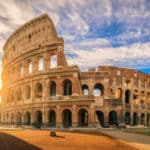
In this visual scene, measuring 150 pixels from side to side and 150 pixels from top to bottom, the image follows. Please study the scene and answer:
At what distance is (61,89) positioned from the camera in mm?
38656

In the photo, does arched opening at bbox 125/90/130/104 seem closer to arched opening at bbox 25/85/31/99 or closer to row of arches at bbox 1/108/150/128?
row of arches at bbox 1/108/150/128

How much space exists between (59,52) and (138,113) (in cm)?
1710

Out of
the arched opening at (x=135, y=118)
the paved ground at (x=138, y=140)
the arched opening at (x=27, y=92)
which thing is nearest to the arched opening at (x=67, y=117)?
the arched opening at (x=27, y=92)

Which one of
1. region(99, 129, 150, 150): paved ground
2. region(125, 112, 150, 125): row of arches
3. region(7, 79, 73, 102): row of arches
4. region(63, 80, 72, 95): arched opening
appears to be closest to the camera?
region(99, 129, 150, 150): paved ground

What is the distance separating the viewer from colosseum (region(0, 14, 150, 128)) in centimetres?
3806

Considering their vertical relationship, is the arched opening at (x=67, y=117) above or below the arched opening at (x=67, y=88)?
below

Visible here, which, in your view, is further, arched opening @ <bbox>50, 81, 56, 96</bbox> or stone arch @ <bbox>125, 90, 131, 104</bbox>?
stone arch @ <bbox>125, 90, 131, 104</bbox>

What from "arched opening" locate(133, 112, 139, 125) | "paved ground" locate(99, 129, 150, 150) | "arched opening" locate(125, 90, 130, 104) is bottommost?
"arched opening" locate(133, 112, 139, 125)

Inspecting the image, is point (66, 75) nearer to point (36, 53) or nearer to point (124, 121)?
point (36, 53)

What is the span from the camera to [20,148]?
15297mm

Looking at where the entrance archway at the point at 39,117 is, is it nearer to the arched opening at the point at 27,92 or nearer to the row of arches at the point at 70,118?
the row of arches at the point at 70,118

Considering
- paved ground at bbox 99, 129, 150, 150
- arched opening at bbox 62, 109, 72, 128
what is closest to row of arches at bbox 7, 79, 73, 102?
arched opening at bbox 62, 109, 72, 128

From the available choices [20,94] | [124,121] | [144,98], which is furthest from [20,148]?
[144,98]

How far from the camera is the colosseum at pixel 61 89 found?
1499 inches
